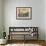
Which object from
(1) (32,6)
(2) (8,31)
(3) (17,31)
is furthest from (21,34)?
(1) (32,6)

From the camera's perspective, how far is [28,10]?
4.83 metres

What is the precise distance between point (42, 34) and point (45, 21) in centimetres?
54

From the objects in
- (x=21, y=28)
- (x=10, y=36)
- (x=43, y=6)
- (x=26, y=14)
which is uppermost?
(x=43, y=6)

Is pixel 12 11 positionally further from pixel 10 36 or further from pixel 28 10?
pixel 10 36

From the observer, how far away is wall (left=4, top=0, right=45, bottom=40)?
4.82 meters

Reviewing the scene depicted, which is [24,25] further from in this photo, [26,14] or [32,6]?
[32,6]

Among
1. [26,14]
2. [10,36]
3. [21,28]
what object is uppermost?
[26,14]

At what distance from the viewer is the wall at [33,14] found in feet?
15.8

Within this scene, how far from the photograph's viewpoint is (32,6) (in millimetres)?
4840

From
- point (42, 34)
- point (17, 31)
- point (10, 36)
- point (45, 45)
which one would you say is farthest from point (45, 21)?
point (45, 45)

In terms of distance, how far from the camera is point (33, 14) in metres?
4.84

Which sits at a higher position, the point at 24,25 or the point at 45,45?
the point at 24,25

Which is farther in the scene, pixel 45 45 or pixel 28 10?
pixel 28 10

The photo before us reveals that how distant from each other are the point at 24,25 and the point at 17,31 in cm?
Answer: 38
